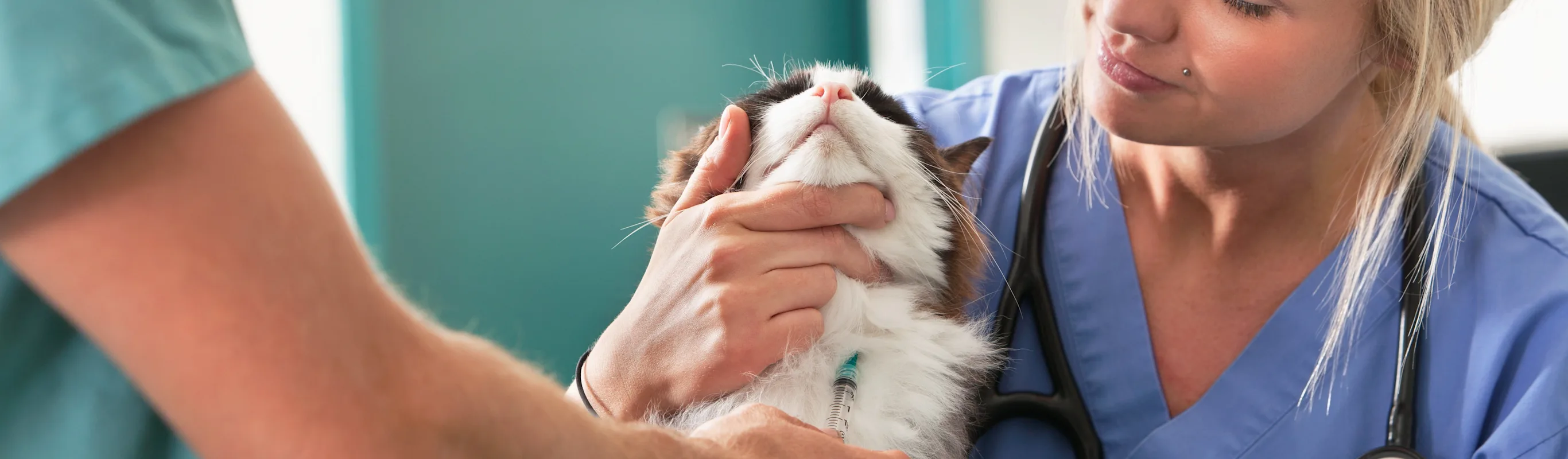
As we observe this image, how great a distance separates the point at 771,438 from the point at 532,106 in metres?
1.95

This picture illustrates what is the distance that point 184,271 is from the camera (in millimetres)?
354

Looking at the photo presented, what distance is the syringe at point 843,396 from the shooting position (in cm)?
83

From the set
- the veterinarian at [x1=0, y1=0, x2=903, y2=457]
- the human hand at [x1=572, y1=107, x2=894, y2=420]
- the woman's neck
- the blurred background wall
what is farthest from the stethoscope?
the blurred background wall

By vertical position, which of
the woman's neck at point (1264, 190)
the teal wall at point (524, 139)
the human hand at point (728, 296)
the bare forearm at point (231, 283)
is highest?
the bare forearm at point (231, 283)

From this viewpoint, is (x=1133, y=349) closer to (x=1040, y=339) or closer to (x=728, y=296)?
(x=1040, y=339)

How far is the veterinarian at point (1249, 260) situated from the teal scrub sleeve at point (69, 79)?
1.78ft

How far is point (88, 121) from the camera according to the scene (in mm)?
342

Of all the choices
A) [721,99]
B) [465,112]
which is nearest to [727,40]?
[721,99]

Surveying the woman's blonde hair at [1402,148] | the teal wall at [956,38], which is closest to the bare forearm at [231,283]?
the woman's blonde hair at [1402,148]

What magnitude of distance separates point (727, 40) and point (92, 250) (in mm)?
2497

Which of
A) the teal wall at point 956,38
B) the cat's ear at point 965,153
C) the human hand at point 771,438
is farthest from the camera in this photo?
the teal wall at point 956,38

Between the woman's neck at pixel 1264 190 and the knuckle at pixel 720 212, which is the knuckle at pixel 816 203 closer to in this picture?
the knuckle at pixel 720 212

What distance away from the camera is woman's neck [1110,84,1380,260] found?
1096 millimetres

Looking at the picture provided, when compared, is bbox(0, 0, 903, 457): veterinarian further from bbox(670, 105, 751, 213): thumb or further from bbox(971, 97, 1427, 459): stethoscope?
bbox(971, 97, 1427, 459): stethoscope
